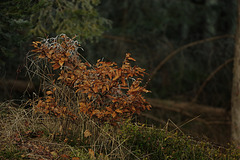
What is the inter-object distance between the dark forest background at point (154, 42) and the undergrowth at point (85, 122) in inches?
59.6

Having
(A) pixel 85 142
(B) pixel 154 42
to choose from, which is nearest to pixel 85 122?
(A) pixel 85 142

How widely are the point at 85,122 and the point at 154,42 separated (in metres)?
5.47

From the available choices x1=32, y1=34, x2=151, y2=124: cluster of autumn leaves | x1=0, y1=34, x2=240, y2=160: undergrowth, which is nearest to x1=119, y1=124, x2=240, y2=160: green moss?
x1=0, y1=34, x2=240, y2=160: undergrowth

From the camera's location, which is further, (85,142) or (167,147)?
(167,147)

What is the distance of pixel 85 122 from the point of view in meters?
4.05

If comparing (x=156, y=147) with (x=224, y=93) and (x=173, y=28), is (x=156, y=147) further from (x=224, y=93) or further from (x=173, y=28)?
(x=173, y=28)

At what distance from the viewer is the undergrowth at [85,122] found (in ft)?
11.8

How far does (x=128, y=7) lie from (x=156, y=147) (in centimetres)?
883

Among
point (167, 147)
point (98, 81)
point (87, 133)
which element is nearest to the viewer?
point (98, 81)

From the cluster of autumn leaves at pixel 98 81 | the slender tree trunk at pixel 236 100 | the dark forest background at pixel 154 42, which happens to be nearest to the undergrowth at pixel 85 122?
the cluster of autumn leaves at pixel 98 81

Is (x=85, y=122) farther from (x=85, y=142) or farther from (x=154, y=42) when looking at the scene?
(x=154, y=42)

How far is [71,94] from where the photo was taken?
4199 millimetres

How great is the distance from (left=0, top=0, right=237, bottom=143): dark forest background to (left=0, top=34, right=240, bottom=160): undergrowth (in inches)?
59.6

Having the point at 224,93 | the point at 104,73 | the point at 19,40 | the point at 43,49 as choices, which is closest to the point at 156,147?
the point at 104,73
